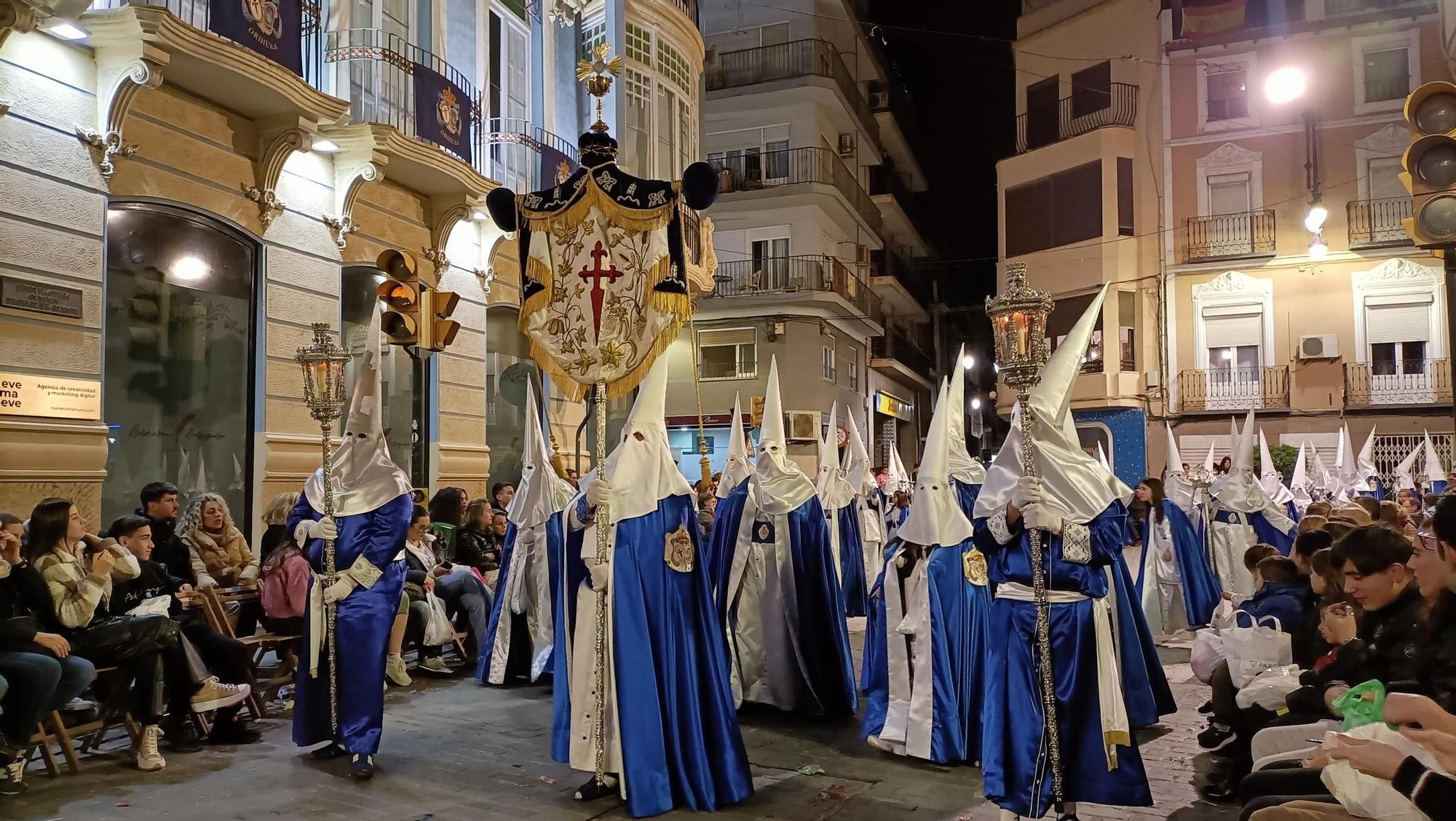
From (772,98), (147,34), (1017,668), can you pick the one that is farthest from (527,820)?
(772,98)

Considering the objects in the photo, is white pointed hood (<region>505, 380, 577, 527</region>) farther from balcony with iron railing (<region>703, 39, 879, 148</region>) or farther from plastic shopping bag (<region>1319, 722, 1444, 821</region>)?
balcony with iron railing (<region>703, 39, 879, 148</region>)

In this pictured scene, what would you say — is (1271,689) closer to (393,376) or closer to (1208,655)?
(1208,655)

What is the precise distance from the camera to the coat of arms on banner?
19.5 feet

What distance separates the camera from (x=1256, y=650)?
5.60m

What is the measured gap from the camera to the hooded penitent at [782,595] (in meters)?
7.86

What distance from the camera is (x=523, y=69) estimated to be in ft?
53.7

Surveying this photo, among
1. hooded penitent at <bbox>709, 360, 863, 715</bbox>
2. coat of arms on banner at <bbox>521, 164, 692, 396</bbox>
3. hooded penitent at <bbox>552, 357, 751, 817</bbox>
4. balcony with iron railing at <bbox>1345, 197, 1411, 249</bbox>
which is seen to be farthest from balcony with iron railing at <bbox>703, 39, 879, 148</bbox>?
hooded penitent at <bbox>552, 357, 751, 817</bbox>

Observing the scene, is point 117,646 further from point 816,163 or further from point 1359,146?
point 1359,146

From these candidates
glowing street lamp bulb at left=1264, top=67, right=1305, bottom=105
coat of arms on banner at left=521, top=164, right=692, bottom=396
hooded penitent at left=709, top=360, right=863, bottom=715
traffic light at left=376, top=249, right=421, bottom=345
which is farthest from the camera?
glowing street lamp bulb at left=1264, top=67, right=1305, bottom=105

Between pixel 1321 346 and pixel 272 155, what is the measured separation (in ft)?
81.7

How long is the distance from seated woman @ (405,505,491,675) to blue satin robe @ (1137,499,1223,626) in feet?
23.8

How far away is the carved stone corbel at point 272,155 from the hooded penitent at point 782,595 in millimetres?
6216

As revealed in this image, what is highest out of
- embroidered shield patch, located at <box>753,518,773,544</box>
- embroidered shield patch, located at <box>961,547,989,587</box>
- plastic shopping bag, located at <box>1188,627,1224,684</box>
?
embroidered shield patch, located at <box>753,518,773,544</box>

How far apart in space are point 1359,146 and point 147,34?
27.5 meters
